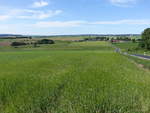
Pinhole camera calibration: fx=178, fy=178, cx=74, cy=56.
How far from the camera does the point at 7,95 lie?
754cm

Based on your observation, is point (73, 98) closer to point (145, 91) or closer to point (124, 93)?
point (124, 93)

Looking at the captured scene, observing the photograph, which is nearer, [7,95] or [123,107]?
[123,107]

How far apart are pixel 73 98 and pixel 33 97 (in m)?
1.61

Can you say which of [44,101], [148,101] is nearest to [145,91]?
[148,101]

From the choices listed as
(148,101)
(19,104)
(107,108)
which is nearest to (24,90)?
(19,104)

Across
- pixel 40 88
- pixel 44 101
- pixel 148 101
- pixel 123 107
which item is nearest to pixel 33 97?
pixel 44 101

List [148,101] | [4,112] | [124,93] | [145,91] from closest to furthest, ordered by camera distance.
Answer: [4,112]
[148,101]
[124,93]
[145,91]

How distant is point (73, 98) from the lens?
6.98 m

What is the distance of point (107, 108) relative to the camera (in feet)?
20.6

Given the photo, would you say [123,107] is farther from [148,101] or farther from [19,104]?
[19,104]

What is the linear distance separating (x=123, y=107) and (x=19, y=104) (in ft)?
12.3

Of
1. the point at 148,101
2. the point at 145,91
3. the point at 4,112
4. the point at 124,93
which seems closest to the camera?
the point at 4,112

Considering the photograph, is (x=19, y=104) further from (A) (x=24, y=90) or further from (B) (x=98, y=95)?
(B) (x=98, y=95)

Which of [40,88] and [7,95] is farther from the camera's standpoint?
[40,88]
